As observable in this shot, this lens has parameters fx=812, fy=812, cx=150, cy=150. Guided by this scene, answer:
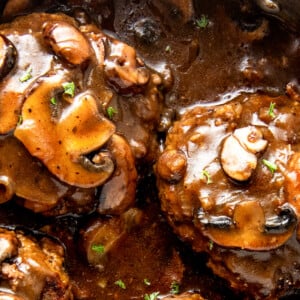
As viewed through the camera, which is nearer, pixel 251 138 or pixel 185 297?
pixel 251 138

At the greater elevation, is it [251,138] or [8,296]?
[251,138]

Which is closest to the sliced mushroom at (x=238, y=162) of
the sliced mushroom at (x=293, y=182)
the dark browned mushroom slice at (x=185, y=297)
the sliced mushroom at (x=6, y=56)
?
the sliced mushroom at (x=293, y=182)

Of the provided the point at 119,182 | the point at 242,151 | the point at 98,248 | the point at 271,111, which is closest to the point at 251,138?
the point at 242,151

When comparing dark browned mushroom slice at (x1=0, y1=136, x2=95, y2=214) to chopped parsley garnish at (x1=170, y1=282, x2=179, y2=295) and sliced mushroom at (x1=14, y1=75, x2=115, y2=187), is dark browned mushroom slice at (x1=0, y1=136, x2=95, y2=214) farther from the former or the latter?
chopped parsley garnish at (x1=170, y1=282, x2=179, y2=295)

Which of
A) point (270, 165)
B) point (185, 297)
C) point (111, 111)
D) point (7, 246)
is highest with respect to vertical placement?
point (111, 111)

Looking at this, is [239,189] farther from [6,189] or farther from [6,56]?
[6,56]

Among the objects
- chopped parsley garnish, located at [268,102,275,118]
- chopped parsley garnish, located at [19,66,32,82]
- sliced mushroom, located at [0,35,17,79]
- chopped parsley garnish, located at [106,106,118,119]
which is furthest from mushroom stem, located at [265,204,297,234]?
sliced mushroom, located at [0,35,17,79]

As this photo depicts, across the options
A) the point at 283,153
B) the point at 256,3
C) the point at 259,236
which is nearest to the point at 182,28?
the point at 256,3
